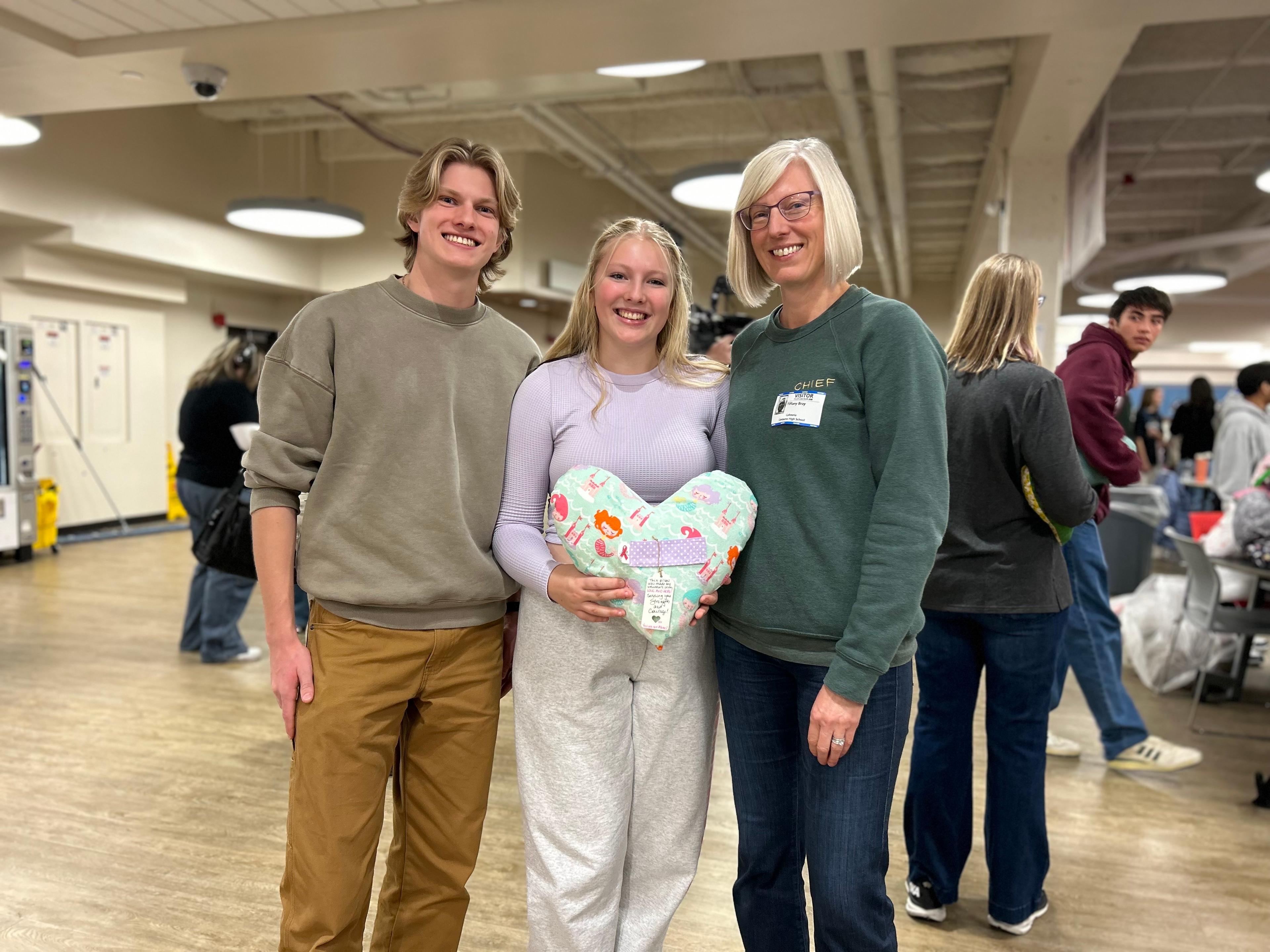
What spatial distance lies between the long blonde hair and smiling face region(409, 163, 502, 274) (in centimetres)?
315

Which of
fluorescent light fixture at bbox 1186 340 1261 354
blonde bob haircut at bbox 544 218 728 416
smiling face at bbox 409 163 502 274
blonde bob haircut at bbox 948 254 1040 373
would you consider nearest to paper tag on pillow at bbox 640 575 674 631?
blonde bob haircut at bbox 544 218 728 416

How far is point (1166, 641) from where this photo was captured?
14.8ft

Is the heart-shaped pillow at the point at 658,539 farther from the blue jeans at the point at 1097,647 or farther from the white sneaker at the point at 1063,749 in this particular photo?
the white sneaker at the point at 1063,749

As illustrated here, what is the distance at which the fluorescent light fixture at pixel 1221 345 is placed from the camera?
15398mm

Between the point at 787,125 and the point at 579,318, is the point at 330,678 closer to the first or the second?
the point at 579,318

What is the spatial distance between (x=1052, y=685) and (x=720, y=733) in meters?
1.88

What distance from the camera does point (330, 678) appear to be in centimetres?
158

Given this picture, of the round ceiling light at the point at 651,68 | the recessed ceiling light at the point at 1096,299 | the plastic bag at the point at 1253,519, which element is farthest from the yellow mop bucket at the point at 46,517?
the recessed ceiling light at the point at 1096,299

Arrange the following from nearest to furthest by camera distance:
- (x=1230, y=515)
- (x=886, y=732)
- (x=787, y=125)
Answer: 1. (x=886, y=732)
2. (x=1230, y=515)
3. (x=787, y=125)

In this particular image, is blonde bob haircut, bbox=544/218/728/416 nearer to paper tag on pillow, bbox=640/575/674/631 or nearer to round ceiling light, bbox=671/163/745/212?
paper tag on pillow, bbox=640/575/674/631

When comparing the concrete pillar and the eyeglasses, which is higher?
the concrete pillar

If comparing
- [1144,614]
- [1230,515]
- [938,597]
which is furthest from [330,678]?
[1144,614]

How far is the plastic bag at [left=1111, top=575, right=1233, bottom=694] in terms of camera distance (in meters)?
4.45

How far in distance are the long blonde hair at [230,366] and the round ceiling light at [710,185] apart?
317cm
